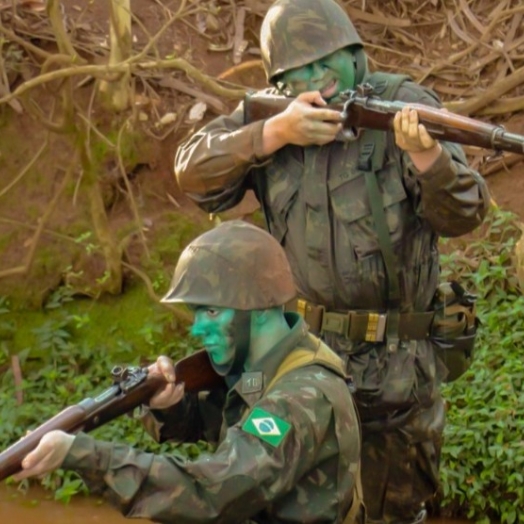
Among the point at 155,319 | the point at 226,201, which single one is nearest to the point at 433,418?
the point at 226,201

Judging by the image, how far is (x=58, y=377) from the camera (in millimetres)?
8133

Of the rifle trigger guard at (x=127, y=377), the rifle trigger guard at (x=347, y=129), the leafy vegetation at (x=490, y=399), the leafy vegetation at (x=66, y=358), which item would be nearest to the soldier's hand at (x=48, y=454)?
the rifle trigger guard at (x=127, y=377)

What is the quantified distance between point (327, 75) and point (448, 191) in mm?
613

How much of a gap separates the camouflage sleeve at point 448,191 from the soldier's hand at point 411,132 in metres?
0.08

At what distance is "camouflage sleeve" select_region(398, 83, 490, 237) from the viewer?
441cm

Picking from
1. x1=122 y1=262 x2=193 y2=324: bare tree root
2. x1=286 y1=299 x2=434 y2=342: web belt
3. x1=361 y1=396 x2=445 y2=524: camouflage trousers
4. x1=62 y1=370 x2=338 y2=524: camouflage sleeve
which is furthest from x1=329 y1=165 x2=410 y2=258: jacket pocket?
x1=122 y1=262 x2=193 y2=324: bare tree root

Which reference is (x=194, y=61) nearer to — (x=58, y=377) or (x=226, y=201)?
(x=58, y=377)

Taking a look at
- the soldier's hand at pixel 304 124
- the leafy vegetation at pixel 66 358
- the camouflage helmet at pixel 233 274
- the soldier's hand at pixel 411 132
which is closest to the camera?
the camouflage helmet at pixel 233 274

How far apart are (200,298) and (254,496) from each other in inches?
21.6

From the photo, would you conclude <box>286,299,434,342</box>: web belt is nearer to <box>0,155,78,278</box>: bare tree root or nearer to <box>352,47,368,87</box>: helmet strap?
<box>352,47,368,87</box>: helmet strap

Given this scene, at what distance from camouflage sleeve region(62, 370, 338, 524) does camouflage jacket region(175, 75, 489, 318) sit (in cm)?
140

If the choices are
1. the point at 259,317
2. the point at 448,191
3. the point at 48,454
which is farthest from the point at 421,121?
the point at 48,454

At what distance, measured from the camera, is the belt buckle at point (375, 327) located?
476 cm

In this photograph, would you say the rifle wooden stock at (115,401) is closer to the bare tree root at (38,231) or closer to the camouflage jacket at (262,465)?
the camouflage jacket at (262,465)
